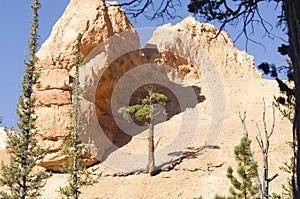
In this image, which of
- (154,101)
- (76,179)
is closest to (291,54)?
(76,179)

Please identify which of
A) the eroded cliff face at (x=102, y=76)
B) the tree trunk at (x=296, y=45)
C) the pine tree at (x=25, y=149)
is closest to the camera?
the tree trunk at (x=296, y=45)

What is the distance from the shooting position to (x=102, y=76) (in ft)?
88.7

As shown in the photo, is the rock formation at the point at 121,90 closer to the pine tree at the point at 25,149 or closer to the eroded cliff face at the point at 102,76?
the eroded cliff face at the point at 102,76

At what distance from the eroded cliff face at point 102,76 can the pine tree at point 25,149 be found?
214 centimetres

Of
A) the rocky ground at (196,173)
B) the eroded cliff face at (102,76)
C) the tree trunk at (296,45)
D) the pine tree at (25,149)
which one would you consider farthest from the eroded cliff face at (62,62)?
the tree trunk at (296,45)

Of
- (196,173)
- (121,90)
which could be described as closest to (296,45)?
(196,173)

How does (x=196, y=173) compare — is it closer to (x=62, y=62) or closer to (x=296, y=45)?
(x=62, y=62)

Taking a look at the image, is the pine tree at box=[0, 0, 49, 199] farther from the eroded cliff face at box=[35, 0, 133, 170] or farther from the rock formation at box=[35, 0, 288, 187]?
the eroded cliff face at box=[35, 0, 133, 170]

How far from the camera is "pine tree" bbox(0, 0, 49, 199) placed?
1647 cm

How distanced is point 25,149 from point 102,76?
1075 centimetres

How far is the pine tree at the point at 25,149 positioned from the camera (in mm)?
16469

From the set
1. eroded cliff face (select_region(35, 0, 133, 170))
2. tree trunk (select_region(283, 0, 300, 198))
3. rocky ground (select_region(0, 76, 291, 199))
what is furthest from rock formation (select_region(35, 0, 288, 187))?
tree trunk (select_region(283, 0, 300, 198))

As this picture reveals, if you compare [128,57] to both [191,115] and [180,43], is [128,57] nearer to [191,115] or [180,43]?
[191,115]

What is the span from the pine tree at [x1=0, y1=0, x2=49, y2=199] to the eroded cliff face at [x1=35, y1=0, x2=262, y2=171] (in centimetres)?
214
